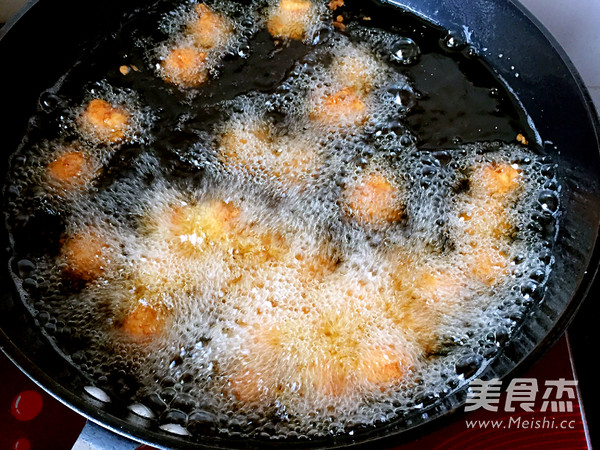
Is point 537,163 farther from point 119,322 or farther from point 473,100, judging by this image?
point 119,322

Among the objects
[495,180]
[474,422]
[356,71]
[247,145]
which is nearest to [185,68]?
[247,145]

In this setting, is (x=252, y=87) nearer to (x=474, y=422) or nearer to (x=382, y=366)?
(x=382, y=366)

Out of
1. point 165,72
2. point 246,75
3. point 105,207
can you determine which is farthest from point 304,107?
point 105,207

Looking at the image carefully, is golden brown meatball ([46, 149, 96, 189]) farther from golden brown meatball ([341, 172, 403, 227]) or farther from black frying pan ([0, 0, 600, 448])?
golden brown meatball ([341, 172, 403, 227])

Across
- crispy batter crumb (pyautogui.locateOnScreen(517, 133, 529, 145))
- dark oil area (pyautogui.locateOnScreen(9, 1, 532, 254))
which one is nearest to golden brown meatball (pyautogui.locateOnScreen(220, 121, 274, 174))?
dark oil area (pyautogui.locateOnScreen(9, 1, 532, 254))

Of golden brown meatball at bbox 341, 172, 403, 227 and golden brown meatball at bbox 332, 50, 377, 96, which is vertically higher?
golden brown meatball at bbox 332, 50, 377, 96
